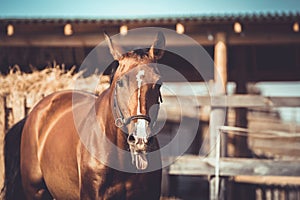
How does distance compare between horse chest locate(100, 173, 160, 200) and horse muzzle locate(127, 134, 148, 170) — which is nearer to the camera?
horse muzzle locate(127, 134, 148, 170)

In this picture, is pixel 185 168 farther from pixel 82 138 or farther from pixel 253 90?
pixel 253 90

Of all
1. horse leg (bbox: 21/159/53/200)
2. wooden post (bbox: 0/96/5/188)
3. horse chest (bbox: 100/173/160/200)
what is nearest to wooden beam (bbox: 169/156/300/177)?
horse leg (bbox: 21/159/53/200)

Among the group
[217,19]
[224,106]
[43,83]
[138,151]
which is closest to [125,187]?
[138,151]

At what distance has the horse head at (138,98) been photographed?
10.1 feet

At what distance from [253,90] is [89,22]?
13138 millimetres

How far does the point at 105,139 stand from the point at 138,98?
58 centimetres

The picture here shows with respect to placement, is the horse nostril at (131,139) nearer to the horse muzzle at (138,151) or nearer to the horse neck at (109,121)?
the horse muzzle at (138,151)

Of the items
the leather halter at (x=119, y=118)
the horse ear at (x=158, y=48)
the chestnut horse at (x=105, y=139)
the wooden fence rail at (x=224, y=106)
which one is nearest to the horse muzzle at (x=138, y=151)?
the chestnut horse at (x=105, y=139)

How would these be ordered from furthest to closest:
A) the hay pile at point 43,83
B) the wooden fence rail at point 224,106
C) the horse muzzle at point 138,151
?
the hay pile at point 43,83 < the wooden fence rail at point 224,106 < the horse muzzle at point 138,151

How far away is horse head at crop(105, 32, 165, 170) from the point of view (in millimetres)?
3072

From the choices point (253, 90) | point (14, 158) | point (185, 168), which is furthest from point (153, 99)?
point (253, 90)

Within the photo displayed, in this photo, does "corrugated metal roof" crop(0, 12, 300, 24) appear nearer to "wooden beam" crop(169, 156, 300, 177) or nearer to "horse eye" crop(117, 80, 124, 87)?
"wooden beam" crop(169, 156, 300, 177)

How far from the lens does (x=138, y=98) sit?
Answer: 10.2ft

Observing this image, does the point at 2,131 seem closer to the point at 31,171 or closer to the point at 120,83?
the point at 31,171
